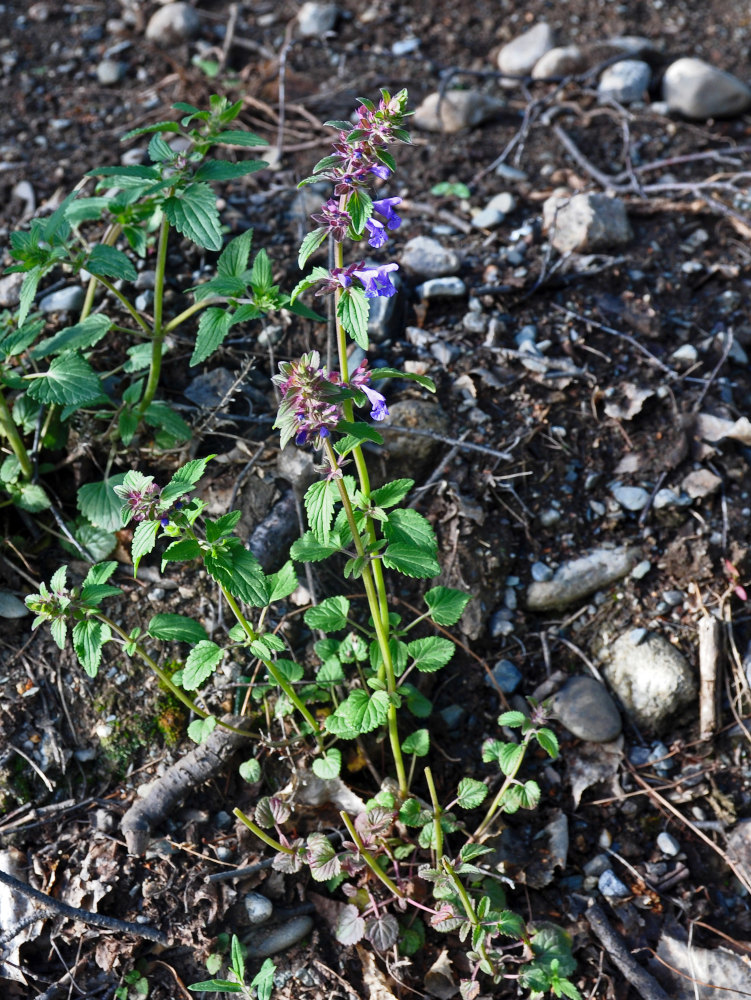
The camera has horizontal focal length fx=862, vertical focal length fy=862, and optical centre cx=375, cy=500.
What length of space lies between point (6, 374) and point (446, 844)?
6.80 feet

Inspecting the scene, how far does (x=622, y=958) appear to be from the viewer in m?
2.55

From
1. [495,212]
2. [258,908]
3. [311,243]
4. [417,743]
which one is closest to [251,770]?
[258,908]

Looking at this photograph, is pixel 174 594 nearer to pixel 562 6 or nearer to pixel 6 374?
pixel 6 374

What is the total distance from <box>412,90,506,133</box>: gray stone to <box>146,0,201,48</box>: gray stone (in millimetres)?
1408

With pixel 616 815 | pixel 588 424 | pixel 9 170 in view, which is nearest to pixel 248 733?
pixel 616 815

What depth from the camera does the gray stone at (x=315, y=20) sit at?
470 centimetres

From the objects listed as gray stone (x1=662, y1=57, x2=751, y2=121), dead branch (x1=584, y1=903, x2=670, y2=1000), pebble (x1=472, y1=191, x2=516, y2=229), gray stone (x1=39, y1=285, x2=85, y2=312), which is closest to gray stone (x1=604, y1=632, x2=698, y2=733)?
dead branch (x1=584, y1=903, x2=670, y2=1000)

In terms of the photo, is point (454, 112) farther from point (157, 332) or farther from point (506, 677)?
point (506, 677)

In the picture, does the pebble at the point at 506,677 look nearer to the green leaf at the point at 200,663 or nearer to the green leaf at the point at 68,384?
the green leaf at the point at 200,663

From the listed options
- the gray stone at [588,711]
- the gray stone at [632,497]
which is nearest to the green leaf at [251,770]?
the gray stone at [588,711]

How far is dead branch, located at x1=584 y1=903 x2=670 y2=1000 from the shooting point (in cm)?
251

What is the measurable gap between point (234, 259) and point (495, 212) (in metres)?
1.52

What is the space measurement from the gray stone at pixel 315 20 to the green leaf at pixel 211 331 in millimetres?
2827

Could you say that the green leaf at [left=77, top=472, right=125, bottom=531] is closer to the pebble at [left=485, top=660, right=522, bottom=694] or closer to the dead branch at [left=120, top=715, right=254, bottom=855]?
the dead branch at [left=120, top=715, right=254, bottom=855]
